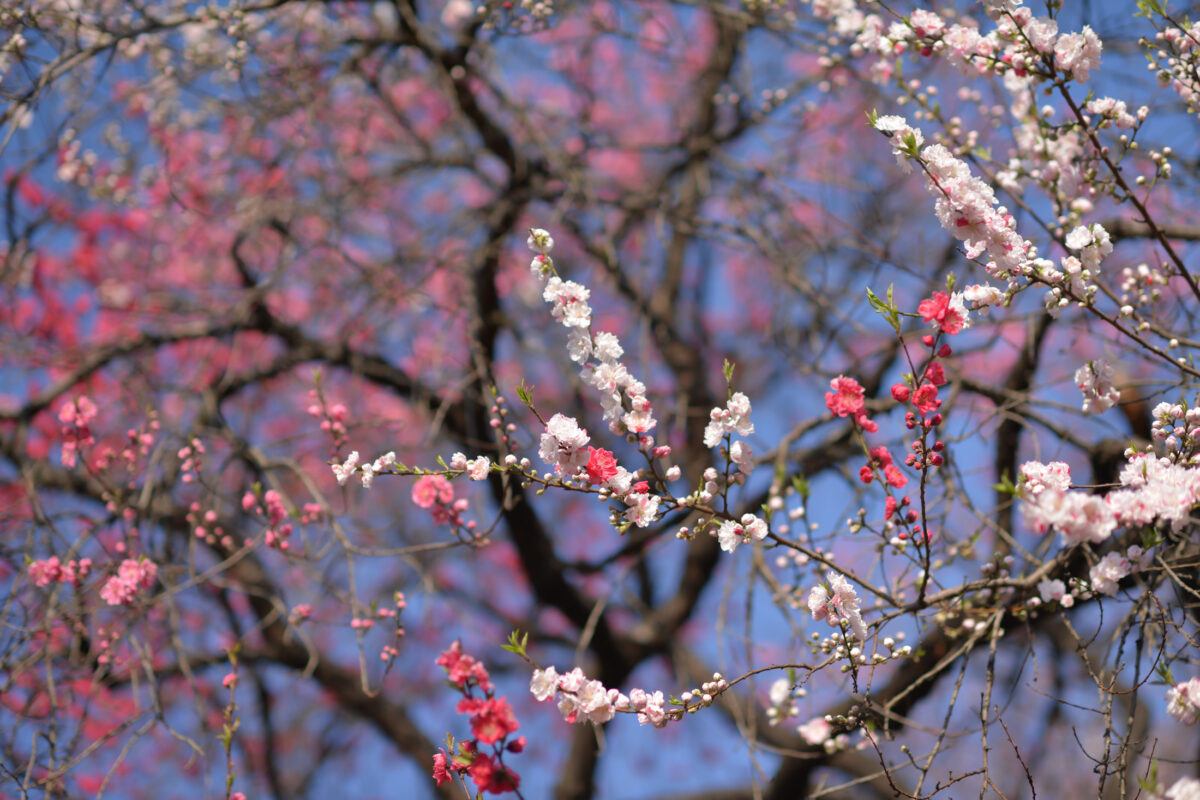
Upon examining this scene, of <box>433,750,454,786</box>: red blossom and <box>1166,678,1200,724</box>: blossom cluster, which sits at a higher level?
<box>433,750,454,786</box>: red blossom

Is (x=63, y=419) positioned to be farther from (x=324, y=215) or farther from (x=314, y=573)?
(x=324, y=215)

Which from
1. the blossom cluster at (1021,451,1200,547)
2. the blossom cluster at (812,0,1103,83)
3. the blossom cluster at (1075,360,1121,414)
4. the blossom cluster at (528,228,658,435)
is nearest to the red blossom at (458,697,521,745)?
the blossom cluster at (528,228,658,435)

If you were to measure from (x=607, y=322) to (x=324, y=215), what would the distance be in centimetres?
304

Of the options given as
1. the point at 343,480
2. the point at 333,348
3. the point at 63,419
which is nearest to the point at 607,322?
the point at 333,348

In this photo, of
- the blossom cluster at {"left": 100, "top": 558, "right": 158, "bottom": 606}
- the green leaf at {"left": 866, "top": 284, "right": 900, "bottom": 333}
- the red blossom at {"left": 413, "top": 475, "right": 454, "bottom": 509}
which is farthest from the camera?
the blossom cluster at {"left": 100, "top": 558, "right": 158, "bottom": 606}

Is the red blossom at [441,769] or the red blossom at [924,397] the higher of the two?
the red blossom at [924,397]

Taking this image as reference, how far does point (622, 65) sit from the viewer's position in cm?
767

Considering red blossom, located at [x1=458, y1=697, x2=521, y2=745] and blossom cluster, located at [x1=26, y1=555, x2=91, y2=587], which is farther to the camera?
blossom cluster, located at [x1=26, y1=555, x2=91, y2=587]

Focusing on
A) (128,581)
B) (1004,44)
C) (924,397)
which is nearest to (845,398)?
(924,397)

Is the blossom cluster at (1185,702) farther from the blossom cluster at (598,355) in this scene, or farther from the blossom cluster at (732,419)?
the blossom cluster at (598,355)

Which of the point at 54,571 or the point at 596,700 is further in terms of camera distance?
the point at 54,571

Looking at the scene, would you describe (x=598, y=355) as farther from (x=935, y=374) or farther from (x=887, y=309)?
(x=935, y=374)

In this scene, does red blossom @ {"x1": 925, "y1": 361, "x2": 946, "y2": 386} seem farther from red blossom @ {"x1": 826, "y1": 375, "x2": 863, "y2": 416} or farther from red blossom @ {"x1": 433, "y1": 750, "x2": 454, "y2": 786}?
red blossom @ {"x1": 433, "y1": 750, "x2": 454, "y2": 786}

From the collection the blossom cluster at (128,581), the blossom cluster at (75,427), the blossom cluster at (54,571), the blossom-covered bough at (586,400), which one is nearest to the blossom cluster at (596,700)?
the blossom-covered bough at (586,400)
